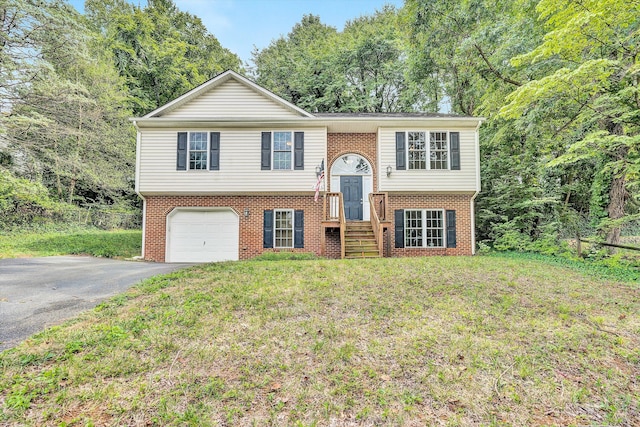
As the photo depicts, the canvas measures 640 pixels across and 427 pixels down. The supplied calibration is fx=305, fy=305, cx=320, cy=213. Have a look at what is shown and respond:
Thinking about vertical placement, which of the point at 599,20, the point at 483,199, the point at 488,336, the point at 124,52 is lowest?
the point at 488,336

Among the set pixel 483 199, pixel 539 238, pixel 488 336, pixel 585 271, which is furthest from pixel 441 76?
Answer: pixel 488 336

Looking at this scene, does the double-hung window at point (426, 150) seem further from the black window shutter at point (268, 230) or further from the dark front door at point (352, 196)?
the black window shutter at point (268, 230)

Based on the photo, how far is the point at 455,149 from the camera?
11.1m

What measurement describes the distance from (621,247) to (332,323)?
910 centimetres

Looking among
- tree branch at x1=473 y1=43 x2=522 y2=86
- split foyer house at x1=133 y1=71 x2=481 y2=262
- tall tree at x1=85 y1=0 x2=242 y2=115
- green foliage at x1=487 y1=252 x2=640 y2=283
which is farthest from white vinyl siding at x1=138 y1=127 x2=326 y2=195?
tall tree at x1=85 y1=0 x2=242 y2=115

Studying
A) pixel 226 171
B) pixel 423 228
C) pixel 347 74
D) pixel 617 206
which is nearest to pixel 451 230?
pixel 423 228

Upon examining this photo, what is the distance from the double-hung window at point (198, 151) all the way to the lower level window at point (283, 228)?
9.19ft

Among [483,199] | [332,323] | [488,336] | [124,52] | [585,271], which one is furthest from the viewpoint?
[124,52]

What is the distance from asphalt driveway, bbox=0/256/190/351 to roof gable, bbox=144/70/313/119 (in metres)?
6.16

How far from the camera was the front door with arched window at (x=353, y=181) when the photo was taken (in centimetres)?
1155

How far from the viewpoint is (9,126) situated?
42.1 ft

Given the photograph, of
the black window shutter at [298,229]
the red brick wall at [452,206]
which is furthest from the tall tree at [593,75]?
the black window shutter at [298,229]

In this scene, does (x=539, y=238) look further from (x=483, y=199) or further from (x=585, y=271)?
A: (x=585, y=271)

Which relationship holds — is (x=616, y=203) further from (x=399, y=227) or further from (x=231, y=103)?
(x=231, y=103)
